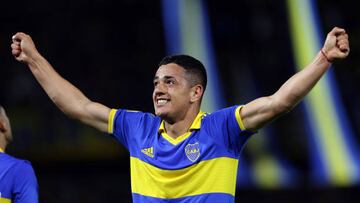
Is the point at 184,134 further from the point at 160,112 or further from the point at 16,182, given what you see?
the point at 16,182

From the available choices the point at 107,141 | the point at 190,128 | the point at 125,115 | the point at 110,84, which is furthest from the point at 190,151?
the point at 110,84

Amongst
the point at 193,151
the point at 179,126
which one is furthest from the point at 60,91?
the point at 193,151

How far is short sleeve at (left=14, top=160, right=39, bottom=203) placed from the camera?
4.18 m

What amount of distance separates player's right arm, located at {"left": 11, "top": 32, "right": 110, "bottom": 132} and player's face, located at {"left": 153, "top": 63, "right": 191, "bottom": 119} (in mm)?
329

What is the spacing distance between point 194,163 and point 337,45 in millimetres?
920

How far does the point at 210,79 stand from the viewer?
10.6 m

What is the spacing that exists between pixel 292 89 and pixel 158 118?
2.92 feet

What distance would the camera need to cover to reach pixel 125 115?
14.0ft

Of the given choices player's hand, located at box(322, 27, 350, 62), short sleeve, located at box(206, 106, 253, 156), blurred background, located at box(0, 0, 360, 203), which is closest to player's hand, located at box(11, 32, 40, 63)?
short sleeve, located at box(206, 106, 253, 156)

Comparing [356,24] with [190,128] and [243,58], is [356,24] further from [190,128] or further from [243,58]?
[190,128]

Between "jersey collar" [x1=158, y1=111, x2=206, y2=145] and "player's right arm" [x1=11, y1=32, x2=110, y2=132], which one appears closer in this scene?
"jersey collar" [x1=158, y1=111, x2=206, y2=145]

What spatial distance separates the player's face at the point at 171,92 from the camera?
4094 mm

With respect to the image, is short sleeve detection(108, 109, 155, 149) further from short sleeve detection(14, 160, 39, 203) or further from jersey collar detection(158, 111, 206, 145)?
short sleeve detection(14, 160, 39, 203)

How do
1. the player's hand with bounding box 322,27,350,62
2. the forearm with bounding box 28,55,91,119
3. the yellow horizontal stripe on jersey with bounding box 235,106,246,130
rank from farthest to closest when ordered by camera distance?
the forearm with bounding box 28,55,91,119 → the yellow horizontal stripe on jersey with bounding box 235,106,246,130 → the player's hand with bounding box 322,27,350,62
